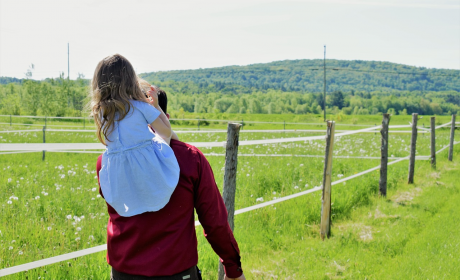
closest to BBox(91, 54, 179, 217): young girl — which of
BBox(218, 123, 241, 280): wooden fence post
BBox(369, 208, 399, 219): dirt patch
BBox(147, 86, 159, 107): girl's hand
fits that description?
BBox(147, 86, 159, 107): girl's hand

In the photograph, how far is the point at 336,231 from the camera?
211 inches

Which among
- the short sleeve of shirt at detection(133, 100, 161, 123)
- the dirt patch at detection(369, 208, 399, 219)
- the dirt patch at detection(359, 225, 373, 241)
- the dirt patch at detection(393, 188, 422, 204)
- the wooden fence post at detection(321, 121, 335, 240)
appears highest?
the short sleeve of shirt at detection(133, 100, 161, 123)

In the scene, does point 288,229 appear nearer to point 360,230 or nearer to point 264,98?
point 360,230

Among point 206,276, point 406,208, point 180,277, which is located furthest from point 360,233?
point 180,277

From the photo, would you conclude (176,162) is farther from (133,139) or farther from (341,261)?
(341,261)

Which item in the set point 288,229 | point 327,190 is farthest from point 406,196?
point 288,229

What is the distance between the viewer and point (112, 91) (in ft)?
5.38

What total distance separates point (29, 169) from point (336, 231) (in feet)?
22.2

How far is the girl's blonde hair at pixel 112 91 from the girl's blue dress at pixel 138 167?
0.03 meters

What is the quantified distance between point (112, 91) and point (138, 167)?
36cm

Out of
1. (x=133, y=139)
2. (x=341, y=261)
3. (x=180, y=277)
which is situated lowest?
(x=341, y=261)

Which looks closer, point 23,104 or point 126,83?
point 126,83

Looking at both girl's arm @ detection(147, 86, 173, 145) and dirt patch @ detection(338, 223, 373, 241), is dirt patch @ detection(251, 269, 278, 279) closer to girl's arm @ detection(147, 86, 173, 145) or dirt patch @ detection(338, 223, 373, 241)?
dirt patch @ detection(338, 223, 373, 241)

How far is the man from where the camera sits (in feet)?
5.69
